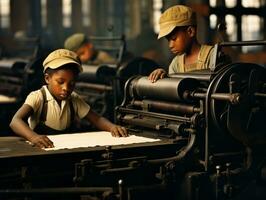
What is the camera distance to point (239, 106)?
11.2ft

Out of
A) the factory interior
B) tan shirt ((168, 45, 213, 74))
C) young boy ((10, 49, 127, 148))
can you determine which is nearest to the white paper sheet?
the factory interior

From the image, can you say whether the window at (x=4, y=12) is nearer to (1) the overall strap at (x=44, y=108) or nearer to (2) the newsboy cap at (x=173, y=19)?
(2) the newsboy cap at (x=173, y=19)

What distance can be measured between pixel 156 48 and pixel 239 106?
9.14m

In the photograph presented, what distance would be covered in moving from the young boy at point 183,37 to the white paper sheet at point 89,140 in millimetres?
849

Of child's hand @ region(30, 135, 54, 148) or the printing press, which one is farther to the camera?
child's hand @ region(30, 135, 54, 148)

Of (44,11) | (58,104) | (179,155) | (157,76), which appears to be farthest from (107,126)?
(44,11)

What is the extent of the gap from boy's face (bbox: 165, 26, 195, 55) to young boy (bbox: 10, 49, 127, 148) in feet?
2.52

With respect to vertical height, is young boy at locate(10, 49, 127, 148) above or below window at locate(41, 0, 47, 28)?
below

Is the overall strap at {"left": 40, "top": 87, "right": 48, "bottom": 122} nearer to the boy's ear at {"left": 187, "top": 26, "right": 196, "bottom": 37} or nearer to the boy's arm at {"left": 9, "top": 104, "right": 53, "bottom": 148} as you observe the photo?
the boy's arm at {"left": 9, "top": 104, "right": 53, "bottom": 148}

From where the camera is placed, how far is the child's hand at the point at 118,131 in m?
3.82

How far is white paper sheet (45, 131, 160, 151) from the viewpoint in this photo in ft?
11.2

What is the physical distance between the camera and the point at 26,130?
3.54 m

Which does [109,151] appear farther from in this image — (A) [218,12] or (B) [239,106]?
(A) [218,12]

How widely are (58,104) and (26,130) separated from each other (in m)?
0.42
